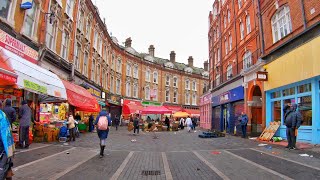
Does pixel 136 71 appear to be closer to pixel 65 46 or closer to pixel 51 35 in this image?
pixel 65 46

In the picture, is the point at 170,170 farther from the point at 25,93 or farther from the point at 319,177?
the point at 25,93

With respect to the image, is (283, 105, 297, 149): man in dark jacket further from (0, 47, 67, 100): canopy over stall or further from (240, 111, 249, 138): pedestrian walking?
(0, 47, 67, 100): canopy over stall

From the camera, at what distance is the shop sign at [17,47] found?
1161 centimetres

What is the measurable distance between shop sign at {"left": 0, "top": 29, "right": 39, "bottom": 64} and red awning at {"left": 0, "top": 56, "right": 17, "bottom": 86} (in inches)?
93.1

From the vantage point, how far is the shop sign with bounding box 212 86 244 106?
70.6 feet

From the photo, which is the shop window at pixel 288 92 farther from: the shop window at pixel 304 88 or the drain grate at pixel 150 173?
the drain grate at pixel 150 173

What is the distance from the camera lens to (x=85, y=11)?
25.7 meters

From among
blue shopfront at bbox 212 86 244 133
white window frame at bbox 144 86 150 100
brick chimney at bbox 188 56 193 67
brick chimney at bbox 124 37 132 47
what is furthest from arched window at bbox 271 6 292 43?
brick chimney at bbox 188 56 193 67

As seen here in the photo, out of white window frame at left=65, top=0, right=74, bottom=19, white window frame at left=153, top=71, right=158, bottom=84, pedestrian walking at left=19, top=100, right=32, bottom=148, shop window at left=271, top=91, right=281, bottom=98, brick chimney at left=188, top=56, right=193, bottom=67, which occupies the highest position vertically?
brick chimney at left=188, top=56, right=193, bottom=67

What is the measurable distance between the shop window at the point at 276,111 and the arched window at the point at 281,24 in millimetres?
3849

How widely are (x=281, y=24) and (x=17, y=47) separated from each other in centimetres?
1416

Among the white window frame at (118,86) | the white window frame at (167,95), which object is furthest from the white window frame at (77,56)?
the white window frame at (167,95)

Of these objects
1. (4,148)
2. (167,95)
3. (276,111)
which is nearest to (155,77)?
(167,95)

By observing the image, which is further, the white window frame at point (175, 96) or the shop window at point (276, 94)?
the white window frame at point (175, 96)
